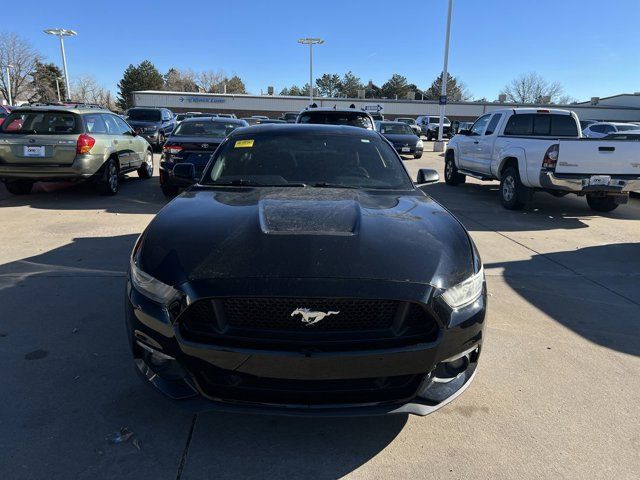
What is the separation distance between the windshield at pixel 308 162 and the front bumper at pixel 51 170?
5509 millimetres

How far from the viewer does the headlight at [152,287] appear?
7.43ft

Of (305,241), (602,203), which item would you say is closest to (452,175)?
(602,203)

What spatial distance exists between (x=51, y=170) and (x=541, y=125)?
974 centimetres

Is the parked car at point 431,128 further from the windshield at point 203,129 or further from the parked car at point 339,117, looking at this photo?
the windshield at point 203,129

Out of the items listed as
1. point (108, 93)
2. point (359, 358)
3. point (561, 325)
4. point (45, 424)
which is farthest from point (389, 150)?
point (108, 93)

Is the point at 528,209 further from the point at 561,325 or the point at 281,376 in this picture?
the point at 281,376

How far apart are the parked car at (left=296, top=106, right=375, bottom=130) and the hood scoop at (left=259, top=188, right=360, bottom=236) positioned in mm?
7325

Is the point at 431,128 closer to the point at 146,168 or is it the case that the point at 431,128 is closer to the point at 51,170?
the point at 146,168

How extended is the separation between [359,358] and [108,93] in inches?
4271

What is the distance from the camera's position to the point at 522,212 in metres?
9.27

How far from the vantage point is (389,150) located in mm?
4371

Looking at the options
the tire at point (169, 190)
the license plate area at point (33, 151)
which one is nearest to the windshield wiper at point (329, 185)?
the tire at point (169, 190)

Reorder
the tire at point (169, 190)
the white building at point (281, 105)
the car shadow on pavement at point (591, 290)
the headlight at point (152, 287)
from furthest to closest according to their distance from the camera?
the white building at point (281, 105) → the tire at point (169, 190) → the car shadow on pavement at point (591, 290) → the headlight at point (152, 287)

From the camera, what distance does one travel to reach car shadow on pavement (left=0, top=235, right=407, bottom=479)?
232 centimetres
